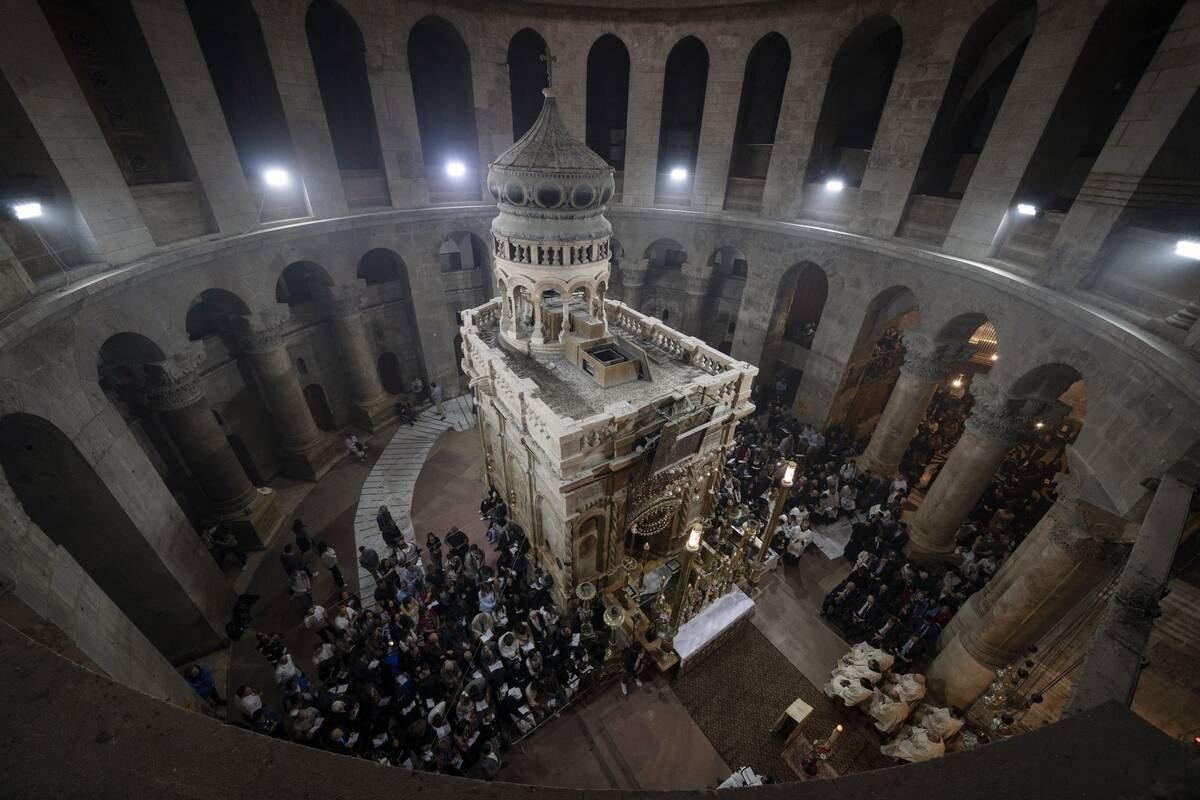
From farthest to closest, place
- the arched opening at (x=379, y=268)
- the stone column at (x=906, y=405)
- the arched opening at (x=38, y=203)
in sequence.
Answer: the arched opening at (x=379, y=268) < the stone column at (x=906, y=405) < the arched opening at (x=38, y=203)

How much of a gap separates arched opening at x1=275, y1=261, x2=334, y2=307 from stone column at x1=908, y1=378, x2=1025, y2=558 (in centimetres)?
1945

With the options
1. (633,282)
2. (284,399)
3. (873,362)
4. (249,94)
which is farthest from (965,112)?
(284,399)

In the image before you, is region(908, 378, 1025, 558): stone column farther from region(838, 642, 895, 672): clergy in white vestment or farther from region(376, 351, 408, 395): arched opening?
region(376, 351, 408, 395): arched opening

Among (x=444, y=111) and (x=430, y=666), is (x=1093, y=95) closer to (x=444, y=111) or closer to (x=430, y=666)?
(x=430, y=666)

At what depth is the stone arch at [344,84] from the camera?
15727 mm

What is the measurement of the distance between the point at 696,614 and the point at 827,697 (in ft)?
10.7

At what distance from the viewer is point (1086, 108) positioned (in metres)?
11.0

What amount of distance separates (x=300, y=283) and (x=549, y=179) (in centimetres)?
A: 1150

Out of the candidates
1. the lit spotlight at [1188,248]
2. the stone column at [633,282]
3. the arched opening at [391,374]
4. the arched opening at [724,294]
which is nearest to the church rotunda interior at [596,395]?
the lit spotlight at [1188,248]

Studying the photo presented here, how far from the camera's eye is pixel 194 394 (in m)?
12.4

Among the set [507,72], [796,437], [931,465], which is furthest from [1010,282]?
[507,72]

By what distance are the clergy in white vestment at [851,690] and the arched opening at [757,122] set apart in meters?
15.1

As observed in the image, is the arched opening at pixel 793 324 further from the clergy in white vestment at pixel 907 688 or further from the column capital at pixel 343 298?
the column capital at pixel 343 298

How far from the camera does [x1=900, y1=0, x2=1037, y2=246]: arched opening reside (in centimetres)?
1268
